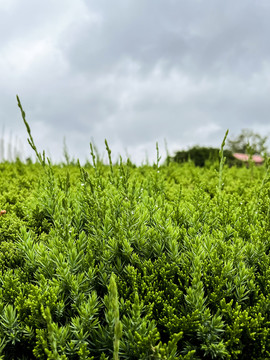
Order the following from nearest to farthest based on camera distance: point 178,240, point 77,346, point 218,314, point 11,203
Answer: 1. point 77,346
2. point 218,314
3. point 178,240
4. point 11,203

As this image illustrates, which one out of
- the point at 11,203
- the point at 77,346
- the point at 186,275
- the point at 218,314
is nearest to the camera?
the point at 77,346

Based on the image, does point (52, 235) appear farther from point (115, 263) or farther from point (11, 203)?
point (11, 203)

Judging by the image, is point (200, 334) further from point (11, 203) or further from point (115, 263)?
point (11, 203)

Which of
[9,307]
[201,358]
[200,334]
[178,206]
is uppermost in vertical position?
[178,206]

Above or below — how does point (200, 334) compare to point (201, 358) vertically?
above

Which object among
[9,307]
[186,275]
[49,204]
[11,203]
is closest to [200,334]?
[186,275]

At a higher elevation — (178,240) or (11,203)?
(11,203)

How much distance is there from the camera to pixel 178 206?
3.92m

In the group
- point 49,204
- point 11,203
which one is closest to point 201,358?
point 49,204

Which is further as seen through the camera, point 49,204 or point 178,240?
point 49,204

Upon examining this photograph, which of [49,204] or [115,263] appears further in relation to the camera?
[49,204]

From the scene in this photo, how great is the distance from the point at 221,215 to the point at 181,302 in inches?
50.4

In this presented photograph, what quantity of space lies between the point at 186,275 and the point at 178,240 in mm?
572

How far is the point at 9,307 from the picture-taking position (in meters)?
2.73
